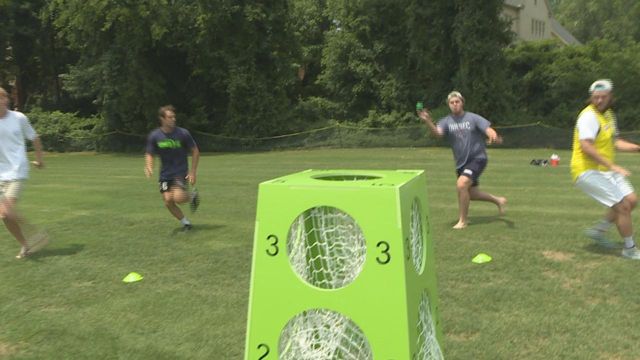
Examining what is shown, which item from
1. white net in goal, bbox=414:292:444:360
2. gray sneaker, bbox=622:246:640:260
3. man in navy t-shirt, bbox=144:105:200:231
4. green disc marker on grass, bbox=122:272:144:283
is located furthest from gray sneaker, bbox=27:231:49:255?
gray sneaker, bbox=622:246:640:260

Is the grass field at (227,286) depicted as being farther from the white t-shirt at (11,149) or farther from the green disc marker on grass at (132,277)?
the white t-shirt at (11,149)

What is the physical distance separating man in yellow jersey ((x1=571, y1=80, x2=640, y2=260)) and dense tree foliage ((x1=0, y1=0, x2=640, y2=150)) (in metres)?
22.8

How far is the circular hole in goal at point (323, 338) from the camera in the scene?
2.62 metres

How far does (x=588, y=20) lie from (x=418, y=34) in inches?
1965

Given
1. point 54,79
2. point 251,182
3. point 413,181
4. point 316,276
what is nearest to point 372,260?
point 413,181

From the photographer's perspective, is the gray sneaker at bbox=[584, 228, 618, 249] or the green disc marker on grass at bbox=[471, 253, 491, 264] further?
the gray sneaker at bbox=[584, 228, 618, 249]

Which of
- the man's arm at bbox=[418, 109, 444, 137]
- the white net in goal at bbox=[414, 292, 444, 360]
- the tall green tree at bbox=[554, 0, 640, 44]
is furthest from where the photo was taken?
the tall green tree at bbox=[554, 0, 640, 44]

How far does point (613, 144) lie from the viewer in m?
5.93

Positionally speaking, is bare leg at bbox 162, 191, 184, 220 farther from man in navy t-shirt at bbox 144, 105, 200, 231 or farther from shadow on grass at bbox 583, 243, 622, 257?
shadow on grass at bbox 583, 243, 622, 257

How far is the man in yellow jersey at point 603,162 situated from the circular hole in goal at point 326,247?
3745mm

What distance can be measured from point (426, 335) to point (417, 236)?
47 centimetres

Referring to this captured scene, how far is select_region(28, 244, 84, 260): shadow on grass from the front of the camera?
7009 mm

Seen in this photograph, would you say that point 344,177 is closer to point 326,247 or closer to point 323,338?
point 326,247

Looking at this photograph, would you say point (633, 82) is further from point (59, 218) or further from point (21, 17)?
point (21, 17)
